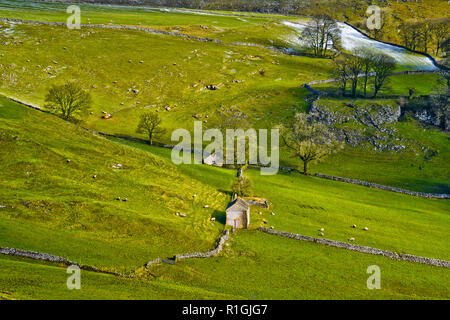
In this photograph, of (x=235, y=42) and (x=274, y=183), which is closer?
(x=274, y=183)

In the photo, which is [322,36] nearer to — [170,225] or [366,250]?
[366,250]

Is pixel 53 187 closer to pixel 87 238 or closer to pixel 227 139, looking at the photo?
pixel 87 238

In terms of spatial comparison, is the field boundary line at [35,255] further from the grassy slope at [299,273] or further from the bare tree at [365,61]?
the bare tree at [365,61]

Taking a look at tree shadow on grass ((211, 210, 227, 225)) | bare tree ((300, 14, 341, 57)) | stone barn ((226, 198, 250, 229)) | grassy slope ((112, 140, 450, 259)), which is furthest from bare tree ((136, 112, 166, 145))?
bare tree ((300, 14, 341, 57))

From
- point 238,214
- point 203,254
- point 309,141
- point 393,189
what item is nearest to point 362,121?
point 309,141

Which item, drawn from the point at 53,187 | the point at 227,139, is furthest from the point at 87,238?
the point at 227,139
